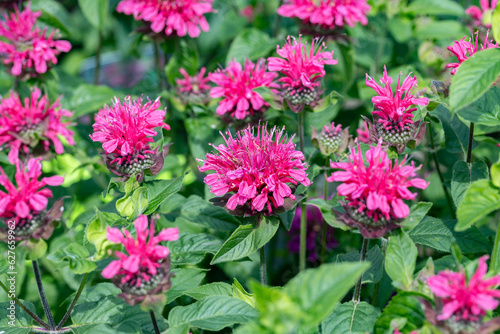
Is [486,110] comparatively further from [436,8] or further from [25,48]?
[25,48]

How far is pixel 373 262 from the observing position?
1.24 meters

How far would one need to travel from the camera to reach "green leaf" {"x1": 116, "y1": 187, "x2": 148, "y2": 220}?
1.18m

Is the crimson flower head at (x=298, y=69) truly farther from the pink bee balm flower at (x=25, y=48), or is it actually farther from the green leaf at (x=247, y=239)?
the pink bee balm flower at (x=25, y=48)

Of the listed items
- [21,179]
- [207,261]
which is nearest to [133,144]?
[21,179]

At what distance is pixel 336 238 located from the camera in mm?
1954

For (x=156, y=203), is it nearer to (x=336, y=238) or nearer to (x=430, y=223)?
(x=430, y=223)

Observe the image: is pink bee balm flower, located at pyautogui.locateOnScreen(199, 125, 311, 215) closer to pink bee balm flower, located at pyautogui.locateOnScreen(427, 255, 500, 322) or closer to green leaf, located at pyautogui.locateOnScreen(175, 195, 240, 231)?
green leaf, located at pyautogui.locateOnScreen(175, 195, 240, 231)

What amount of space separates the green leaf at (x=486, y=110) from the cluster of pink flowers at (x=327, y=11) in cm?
57

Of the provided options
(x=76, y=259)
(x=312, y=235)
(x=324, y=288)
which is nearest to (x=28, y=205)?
(x=76, y=259)

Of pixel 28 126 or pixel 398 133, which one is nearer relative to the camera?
pixel 398 133

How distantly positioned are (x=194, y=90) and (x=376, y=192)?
920 millimetres

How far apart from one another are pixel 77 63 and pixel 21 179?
2.53 meters

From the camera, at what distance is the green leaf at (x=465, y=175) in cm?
125

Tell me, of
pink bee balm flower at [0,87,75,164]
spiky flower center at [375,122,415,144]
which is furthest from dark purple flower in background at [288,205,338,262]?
pink bee balm flower at [0,87,75,164]
